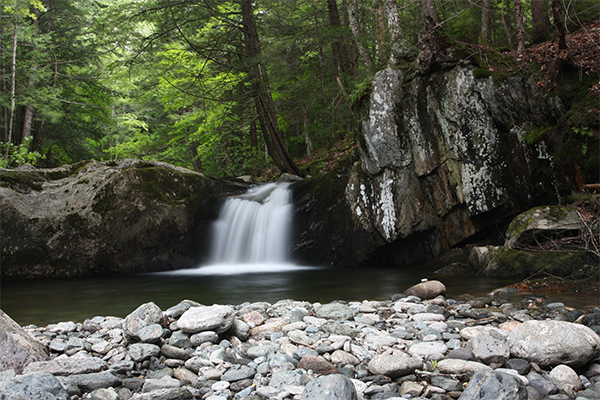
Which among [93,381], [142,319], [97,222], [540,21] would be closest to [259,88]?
[97,222]

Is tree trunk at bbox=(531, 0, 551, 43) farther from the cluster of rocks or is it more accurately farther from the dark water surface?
the cluster of rocks

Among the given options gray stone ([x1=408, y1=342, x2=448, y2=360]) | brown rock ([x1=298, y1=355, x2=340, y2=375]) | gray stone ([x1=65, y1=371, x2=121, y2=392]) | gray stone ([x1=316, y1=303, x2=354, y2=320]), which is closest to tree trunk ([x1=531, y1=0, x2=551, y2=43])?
gray stone ([x1=316, y1=303, x2=354, y2=320])

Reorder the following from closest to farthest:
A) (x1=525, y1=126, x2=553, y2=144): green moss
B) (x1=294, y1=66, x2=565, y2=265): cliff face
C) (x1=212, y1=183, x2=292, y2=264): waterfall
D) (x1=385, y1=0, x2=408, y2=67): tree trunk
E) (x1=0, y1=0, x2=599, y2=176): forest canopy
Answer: (x1=525, y1=126, x2=553, y2=144): green moss
(x1=294, y1=66, x2=565, y2=265): cliff face
(x1=385, y1=0, x2=408, y2=67): tree trunk
(x1=0, y1=0, x2=599, y2=176): forest canopy
(x1=212, y1=183, x2=292, y2=264): waterfall

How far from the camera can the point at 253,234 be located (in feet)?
40.8

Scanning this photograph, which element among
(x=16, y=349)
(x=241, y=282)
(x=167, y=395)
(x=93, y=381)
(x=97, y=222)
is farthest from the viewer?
(x=97, y=222)

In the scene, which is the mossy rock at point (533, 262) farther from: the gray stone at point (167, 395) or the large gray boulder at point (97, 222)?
the large gray boulder at point (97, 222)

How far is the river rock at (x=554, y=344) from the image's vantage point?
3.25 metres

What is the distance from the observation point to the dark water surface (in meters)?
6.67

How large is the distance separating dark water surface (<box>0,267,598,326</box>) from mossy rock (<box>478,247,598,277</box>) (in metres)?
0.40

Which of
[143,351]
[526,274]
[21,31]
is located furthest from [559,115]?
[21,31]

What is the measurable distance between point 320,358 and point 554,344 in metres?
1.97

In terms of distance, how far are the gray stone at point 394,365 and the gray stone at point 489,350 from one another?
0.55 meters

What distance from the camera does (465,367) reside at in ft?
10.7

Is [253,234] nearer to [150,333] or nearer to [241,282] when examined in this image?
[241,282]
